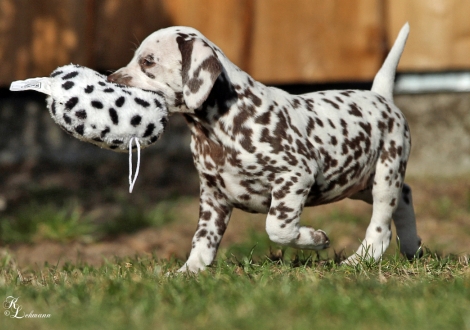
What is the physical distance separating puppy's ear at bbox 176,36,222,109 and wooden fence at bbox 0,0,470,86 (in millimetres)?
3964

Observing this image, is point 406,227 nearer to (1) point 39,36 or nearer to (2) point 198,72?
(2) point 198,72

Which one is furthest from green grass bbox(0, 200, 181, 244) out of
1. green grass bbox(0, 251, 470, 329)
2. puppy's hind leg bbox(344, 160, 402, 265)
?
puppy's hind leg bbox(344, 160, 402, 265)

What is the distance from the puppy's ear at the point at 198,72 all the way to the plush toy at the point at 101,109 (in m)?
0.21

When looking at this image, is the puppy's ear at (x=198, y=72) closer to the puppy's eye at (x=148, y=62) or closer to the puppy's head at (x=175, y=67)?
the puppy's head at (x=175, y=67)

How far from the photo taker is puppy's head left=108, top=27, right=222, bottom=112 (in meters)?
4.29

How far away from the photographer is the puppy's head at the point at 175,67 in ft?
14.1

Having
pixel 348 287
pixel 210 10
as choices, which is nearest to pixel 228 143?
pixel 348 287

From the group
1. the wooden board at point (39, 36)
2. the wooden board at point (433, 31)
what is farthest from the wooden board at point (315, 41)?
the wooden board at point (39, 36)

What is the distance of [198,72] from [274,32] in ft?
13.8

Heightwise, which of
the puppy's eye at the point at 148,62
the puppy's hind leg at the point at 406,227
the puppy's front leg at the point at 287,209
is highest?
the puppy's eye at the point at 148,62

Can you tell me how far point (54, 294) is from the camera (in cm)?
379

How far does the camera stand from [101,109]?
166 inches

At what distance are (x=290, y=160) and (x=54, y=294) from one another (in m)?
1.56

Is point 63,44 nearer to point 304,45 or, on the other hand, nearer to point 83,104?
point 304,45
